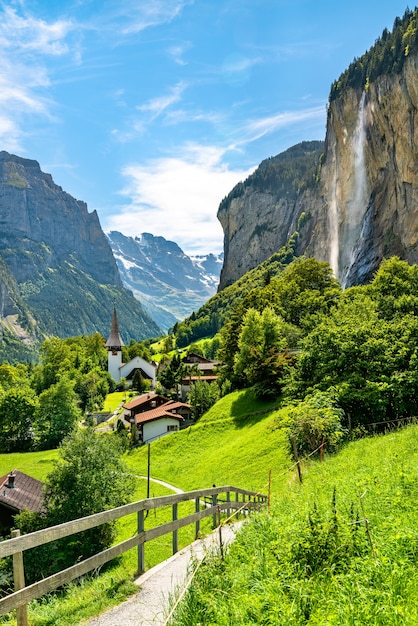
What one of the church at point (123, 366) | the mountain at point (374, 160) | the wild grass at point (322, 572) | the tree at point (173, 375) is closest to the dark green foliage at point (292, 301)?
the tree at point (173, 375)

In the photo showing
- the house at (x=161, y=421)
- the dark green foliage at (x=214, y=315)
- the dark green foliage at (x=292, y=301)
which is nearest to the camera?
the dark green foliage at (x=292, y=301)

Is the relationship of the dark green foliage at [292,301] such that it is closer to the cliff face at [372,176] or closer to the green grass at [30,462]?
the cliff face at [372,176]

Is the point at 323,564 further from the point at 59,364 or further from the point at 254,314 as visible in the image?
the point at 59,364

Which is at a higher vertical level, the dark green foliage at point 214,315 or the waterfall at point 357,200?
the waterfall at point 357,200

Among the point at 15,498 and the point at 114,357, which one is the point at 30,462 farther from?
the point at 114,357

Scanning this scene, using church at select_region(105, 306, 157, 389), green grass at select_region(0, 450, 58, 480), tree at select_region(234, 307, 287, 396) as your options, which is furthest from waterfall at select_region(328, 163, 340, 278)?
green grass at select_region(0, 450, 58, 480)

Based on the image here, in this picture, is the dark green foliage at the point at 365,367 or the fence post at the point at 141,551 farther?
the dark green foliage at the point at 365,367
